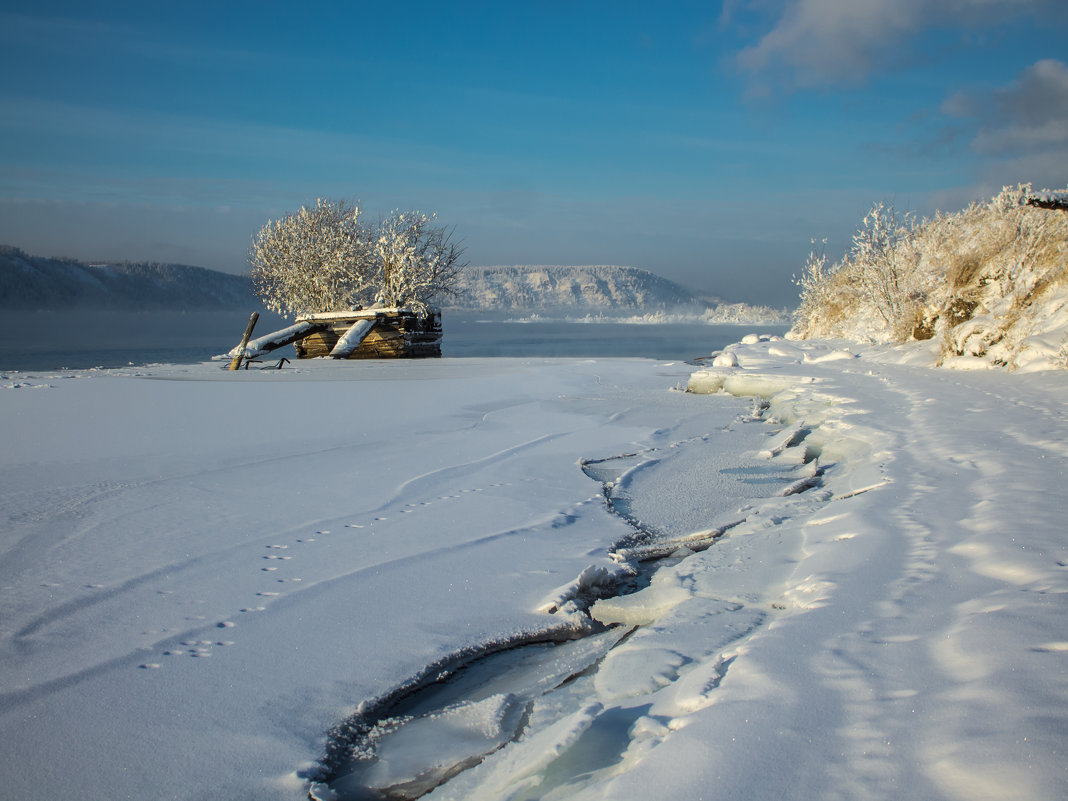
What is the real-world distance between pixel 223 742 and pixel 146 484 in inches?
139

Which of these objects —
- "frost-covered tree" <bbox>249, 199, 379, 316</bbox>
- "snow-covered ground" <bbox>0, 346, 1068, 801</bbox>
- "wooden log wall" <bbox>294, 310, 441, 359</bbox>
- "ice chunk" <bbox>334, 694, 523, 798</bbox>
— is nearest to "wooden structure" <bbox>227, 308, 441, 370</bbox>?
"wooden log wall" <bbox>294, 310, 441, 359</bbox>

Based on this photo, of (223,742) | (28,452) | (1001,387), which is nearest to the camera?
(223,742)

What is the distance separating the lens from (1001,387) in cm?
936

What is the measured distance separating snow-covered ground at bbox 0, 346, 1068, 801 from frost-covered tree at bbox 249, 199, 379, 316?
24.0m

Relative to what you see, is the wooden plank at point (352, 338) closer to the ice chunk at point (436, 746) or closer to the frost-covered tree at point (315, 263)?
the frost-covered tree at point (315, 263)

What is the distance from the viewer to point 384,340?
21.7m

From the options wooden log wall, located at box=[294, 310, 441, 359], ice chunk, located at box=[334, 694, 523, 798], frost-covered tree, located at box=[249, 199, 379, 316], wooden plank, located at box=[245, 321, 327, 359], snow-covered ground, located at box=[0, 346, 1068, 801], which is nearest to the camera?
snow-covered ground, located at box=[0, 346, 1068, 801]

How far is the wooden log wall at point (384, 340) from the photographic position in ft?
70.9

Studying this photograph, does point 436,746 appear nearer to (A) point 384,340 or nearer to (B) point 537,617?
(B) point 537,617

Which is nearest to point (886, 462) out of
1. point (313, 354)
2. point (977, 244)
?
point (977, 244)

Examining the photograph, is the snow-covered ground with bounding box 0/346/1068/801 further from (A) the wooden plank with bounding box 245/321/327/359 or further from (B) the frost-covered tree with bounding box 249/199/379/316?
(B) the frost-covered tree with bounding box 249/199/379/316

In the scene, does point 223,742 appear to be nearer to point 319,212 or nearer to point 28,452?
point 28,452

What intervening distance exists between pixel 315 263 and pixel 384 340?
34.5 feet

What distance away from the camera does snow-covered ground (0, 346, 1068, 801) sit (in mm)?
1873
